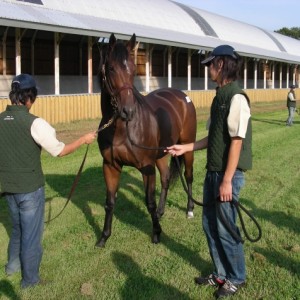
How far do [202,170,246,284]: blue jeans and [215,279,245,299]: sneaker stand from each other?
0.05 meters

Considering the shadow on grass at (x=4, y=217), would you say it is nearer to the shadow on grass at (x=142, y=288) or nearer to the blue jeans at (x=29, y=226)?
the blue jeans at (x=29, y=226)

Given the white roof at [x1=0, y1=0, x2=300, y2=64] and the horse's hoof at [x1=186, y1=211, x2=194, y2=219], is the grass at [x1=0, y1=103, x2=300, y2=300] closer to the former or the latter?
the horse's hoof at [x1=186, y1=211, x2=194, y2=219]

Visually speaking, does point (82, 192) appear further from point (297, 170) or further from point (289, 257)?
point (297, 170)

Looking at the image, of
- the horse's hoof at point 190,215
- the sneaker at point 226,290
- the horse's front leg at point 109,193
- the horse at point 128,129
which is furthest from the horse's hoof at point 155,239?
the sneaker at point 226,290

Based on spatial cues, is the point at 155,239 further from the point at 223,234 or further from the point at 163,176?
the point at 223,234

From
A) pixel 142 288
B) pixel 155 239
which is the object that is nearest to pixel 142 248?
pixel 155 239

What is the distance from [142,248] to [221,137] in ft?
6.46

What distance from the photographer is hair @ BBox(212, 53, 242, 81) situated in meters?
3.46

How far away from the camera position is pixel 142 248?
196 inches

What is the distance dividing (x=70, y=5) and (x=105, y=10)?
2.85 meters

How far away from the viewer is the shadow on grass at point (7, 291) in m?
3.83

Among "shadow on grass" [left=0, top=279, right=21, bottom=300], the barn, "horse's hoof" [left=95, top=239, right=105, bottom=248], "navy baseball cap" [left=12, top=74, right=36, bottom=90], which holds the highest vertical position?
the barn

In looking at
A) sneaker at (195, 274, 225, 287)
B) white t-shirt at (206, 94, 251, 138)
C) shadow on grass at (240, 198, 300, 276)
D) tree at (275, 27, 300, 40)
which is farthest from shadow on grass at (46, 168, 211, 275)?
tree at (275, 27, 300, 40)

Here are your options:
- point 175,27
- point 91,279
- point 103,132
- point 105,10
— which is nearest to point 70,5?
point 105,10
